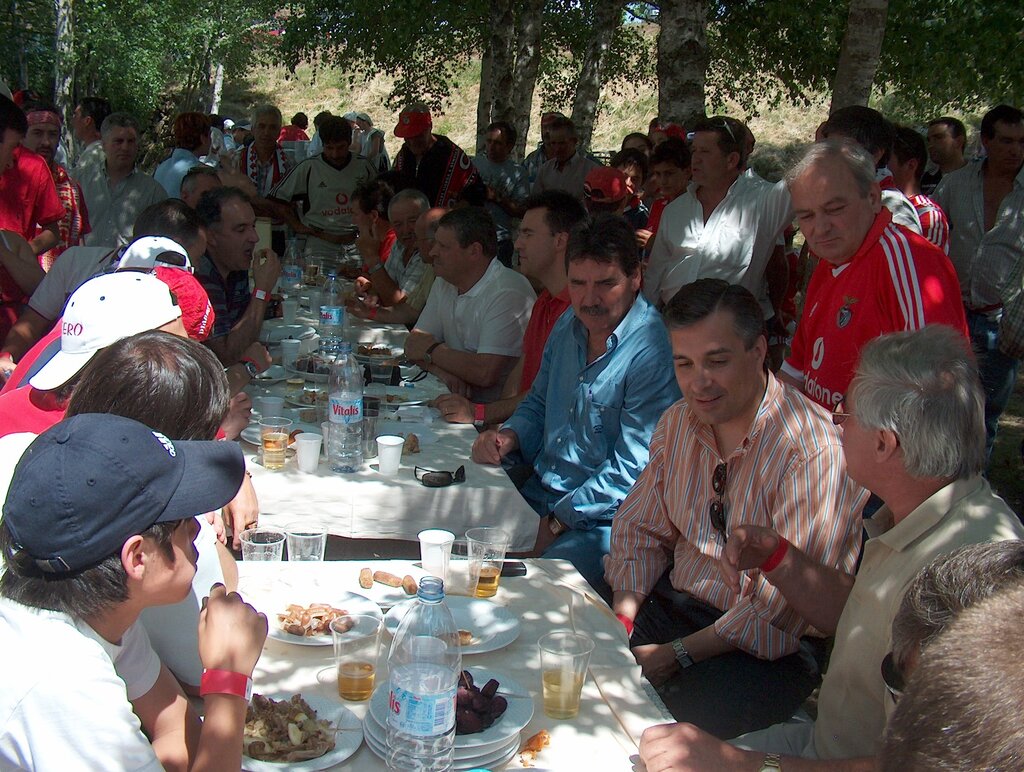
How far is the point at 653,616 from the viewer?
10.2ft

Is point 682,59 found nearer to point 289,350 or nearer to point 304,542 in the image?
point 289,350

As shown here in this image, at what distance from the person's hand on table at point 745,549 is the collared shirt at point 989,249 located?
2934 millimetres

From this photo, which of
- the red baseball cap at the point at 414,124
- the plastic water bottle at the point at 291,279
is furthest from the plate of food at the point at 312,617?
the red baseball cap at the point at 414,124

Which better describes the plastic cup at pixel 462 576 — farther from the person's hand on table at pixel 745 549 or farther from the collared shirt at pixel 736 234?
the collared shirt at pixel 736 234

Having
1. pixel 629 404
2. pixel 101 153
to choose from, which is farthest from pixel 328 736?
pixel 101 153

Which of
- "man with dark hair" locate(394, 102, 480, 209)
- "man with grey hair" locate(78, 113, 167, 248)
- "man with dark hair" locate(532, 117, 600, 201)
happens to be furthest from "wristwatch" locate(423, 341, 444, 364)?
"man with dark hair" locate(532, 117, 600, 201)

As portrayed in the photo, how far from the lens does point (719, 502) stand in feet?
9.69

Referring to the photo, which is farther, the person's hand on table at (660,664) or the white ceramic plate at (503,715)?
the person's hand on table at (660,664)

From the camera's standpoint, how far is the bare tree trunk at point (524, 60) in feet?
43.0

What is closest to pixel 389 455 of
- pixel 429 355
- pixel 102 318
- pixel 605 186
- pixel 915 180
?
pixel 102 318

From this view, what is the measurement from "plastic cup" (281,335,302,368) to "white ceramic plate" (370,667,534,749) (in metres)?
3.07

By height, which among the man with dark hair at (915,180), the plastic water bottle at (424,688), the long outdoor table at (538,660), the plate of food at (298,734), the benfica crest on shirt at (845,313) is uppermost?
the man with dark hair at (915,180)

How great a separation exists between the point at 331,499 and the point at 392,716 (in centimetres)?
165

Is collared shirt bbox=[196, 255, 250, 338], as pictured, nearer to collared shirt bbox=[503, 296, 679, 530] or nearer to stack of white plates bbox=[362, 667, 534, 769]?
collared shirt bbox=[503, 296, 679, 530]
